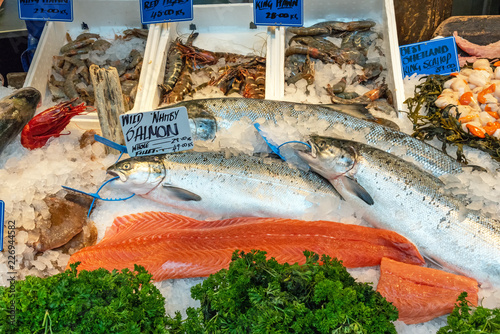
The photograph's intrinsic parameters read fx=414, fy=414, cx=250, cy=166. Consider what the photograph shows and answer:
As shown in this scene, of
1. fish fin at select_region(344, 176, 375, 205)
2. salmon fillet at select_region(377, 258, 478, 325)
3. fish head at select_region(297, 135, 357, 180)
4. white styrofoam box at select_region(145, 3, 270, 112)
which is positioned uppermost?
white styrofoam box at select_region(145, 3, 270, 112)

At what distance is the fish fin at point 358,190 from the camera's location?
2.23 m

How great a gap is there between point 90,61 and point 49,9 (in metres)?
0.55

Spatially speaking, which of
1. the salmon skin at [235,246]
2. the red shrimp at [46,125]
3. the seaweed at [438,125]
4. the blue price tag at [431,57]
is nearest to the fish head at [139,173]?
the salmon skin at [235,246]

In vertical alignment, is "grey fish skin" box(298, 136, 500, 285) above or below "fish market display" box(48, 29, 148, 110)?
below

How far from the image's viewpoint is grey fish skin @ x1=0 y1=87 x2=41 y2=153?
2.68 m

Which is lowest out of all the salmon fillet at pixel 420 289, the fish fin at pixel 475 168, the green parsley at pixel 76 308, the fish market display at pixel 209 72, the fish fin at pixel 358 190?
the salmon fillet at pixel 420 289

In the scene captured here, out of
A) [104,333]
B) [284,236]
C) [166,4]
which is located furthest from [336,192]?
[166,4]

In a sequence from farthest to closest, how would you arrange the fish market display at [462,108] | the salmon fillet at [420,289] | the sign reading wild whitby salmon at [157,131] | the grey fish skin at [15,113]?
the fish market display at [462,108]
the grey fish skin at [15,113]
the sign reading wild whitby salmon at [157,131]
the salmon fillet at [420,289]

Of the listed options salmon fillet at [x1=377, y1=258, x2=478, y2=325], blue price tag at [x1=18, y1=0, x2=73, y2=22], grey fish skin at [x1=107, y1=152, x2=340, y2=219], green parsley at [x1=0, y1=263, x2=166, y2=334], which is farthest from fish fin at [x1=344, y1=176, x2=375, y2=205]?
blue price tag at [x1=18, y1=0, x2=73, y2=22]

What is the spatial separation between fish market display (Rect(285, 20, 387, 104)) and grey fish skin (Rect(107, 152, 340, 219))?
0.93 m

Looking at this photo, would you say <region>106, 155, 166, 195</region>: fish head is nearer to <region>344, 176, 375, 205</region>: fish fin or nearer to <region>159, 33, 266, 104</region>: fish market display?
<region>159, 33, 266, 104</region>: fish market display

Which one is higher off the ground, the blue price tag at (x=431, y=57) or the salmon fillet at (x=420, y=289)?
the blue price tag at (x=431, y=57)

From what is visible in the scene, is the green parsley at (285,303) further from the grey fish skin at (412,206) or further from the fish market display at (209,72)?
the fish market display at (209,72)

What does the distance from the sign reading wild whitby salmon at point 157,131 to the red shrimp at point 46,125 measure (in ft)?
2.16
